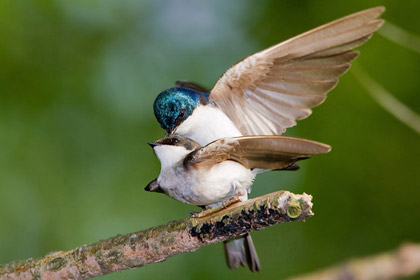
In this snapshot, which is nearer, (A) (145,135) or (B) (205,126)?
(B) (205,126)

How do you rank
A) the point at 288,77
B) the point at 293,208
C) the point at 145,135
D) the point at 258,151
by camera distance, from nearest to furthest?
the point at 293,208 < the point at 258,151 < the point at 288,77 < the point at 145,135

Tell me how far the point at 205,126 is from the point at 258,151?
1.29 feet

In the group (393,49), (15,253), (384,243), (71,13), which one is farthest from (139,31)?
(384,243)

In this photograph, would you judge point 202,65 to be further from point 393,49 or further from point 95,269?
point 95,269

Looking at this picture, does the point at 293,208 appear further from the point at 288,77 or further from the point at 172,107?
the point at 288,77

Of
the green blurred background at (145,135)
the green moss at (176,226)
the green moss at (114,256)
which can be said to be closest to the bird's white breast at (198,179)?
the green moss at (176,226)

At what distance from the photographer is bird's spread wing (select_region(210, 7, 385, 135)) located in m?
2.21

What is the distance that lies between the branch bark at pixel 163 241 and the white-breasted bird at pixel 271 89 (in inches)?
9.9

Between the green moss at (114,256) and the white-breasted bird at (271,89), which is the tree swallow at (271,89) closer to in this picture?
the white-breasted bird at (271,89)

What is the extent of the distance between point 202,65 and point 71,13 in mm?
1056

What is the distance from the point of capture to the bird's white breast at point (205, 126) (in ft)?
7.25

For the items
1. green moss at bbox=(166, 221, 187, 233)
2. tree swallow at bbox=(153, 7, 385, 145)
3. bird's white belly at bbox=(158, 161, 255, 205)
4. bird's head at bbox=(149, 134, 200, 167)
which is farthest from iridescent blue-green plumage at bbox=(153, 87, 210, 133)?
green moss at bbox=(166, 221, 187, 233)

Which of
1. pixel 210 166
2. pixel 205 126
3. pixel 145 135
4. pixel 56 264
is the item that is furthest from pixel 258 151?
pixel 145 135

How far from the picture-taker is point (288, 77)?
94.6 inches
